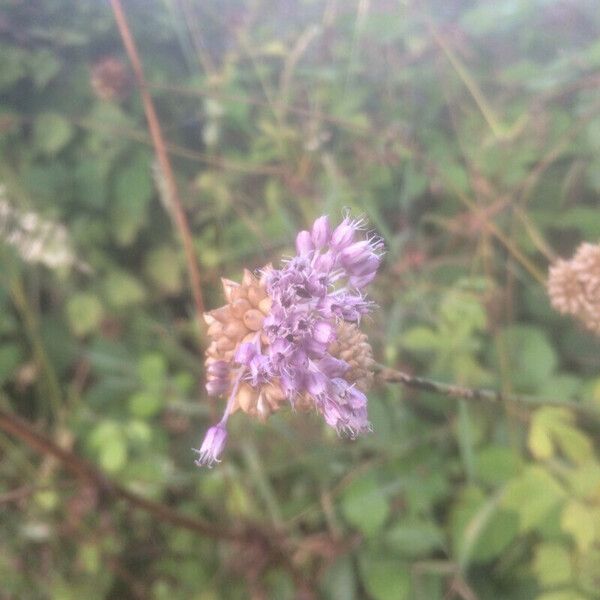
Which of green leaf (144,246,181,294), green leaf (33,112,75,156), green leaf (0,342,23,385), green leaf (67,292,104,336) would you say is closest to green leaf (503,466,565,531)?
green leaf (144,246,181,294)

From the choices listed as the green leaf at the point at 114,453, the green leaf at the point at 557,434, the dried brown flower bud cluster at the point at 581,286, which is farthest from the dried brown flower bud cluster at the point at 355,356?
the green leaf at the point at 114,453

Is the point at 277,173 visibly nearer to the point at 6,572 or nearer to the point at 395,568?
the point at 395,568

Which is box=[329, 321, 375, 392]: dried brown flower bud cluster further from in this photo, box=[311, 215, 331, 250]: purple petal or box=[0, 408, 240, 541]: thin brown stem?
box=[0, 408, 240, 541]: thin brown stem

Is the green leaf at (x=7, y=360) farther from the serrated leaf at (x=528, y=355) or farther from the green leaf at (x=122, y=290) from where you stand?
the serrated leaf at (x=528, y=355)

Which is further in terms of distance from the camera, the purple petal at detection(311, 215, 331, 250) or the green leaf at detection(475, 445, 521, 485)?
the green leaf at detection(475, 445, 521, 485)

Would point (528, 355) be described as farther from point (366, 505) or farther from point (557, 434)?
point (366, 505)

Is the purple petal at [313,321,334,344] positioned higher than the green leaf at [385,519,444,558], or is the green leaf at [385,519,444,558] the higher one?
the green leaf at [385,519,444,558]

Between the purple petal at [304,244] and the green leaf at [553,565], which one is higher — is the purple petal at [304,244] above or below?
above
